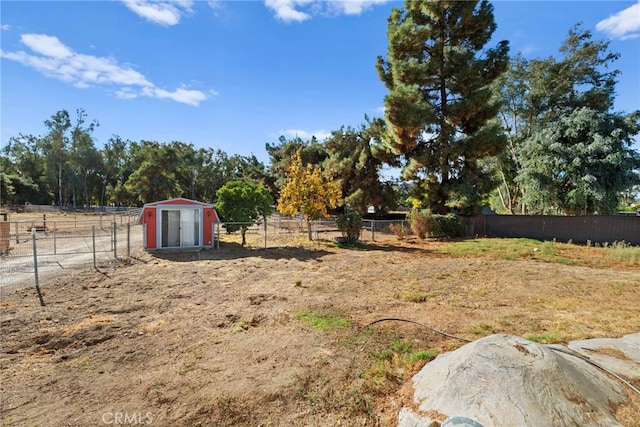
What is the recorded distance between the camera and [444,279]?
330 inches

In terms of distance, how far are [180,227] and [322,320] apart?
33.5 feet

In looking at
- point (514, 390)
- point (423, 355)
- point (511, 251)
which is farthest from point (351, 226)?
point (514, 390)

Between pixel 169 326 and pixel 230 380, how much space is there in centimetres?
224

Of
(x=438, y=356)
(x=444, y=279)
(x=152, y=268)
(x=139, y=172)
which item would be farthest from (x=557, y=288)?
(x=139, y=172)

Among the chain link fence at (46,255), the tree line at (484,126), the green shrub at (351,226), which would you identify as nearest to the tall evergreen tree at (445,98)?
the tree line at (484,126)

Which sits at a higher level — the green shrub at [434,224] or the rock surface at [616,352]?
the green shrub at [434,224]

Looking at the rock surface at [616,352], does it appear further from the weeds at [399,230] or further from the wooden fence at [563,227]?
the wooden fence at [563,227]

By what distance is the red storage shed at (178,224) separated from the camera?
1253cm

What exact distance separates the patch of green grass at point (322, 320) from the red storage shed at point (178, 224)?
A: 928 cm

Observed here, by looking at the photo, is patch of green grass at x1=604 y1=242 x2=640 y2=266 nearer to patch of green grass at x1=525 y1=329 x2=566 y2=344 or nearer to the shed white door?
patch of green grass at x1=525 y1=329 x2=566 y2=344

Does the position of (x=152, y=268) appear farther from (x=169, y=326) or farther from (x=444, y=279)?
(x=444, y=279)
